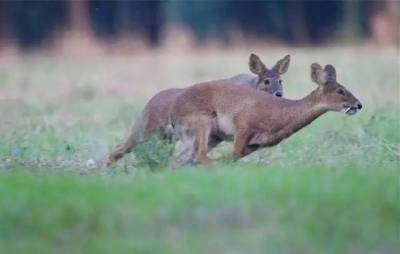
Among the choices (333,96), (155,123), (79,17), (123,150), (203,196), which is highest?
(203,196)

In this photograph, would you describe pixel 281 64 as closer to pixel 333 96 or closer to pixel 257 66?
pixel 257 66

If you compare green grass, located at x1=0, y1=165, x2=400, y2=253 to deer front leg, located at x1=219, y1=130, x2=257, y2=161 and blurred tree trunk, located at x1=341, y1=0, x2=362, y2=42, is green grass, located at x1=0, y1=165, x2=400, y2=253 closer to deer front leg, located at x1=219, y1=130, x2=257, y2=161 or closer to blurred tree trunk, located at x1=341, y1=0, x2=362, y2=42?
deer front leg, located at x1=219, y1=130, x2=257, y2=161

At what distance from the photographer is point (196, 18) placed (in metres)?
39.8

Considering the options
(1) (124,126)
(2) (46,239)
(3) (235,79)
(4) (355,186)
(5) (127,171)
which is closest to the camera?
(2) (46,239)

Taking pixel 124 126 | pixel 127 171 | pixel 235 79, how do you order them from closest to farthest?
pixel 127 171 < pixel 235 79 < pixel 124 126

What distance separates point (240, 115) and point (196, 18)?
2654cm

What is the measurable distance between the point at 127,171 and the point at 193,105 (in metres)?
1.02

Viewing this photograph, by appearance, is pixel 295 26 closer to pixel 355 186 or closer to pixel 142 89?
pixel 142 89

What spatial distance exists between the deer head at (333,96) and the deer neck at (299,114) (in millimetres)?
84

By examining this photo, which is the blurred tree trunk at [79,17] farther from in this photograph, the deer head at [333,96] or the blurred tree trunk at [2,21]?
the deer head at [333,96]

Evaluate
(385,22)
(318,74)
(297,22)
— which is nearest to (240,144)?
(318,74)

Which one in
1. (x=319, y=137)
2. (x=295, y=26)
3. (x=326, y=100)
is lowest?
(x=295, y=26)

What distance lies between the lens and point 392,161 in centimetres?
1376

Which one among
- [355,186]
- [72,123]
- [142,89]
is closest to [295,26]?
[142,89]
